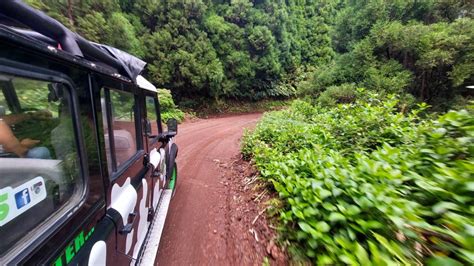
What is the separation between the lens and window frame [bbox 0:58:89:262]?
0.87 metres

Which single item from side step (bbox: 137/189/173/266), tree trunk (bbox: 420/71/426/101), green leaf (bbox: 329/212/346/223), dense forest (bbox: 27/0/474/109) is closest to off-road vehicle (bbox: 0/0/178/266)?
side step (bbox: 137/189/173/266)

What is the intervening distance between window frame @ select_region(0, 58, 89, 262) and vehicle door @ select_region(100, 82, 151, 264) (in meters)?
0.33

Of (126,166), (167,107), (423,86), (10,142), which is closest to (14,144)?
(10,142)

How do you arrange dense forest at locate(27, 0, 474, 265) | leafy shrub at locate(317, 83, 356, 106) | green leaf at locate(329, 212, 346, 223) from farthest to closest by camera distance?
leafy shrub at locate(317, 83, 356, 106) → green leaf at locate(329, 212, 346, 223) → dense forest at locate(27, 0, 474, 265)

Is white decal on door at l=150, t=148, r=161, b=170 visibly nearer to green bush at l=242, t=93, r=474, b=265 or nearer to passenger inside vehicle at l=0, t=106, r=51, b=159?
passenger inside vehicle at l=0, t=106, r=51, b=159

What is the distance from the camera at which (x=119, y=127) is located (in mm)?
Result: 2117

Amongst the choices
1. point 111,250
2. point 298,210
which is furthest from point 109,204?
point 298,210

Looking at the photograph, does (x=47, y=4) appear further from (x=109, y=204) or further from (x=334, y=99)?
(x=334, y=99)

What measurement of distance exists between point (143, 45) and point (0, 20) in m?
15.2

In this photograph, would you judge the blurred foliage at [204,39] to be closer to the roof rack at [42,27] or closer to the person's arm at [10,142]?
the roof rack at [42,27]

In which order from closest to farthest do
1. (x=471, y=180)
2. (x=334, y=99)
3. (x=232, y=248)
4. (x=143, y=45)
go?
(x=471, y=180)
(x=232, y=248)
(x=334, y=99)
(x=143, y=45)

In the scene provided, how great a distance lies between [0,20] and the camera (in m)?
1.00

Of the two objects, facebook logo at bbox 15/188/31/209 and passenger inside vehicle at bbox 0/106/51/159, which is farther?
passenger inside vehicle at bbox 0/106/51/159

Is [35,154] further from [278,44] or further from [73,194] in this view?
[278,44]
